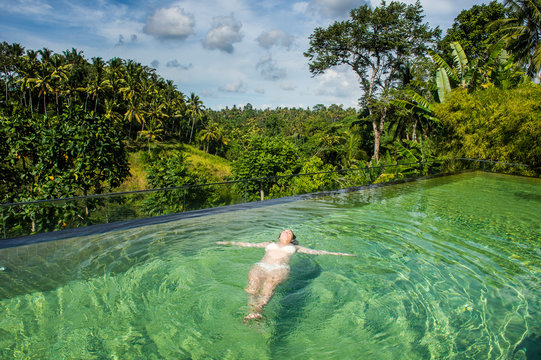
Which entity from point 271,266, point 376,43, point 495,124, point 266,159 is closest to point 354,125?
point 376,43

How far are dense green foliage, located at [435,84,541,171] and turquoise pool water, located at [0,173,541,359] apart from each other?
10.1 metres

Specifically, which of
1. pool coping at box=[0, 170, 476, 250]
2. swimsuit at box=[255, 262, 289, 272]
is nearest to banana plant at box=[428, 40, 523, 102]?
pool coping at box=[0, 170, 476, 250]

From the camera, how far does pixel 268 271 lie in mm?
4352

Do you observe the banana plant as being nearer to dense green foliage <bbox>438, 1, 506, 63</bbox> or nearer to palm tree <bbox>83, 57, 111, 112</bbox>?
dense green foliage <bbox>438, 1, 506, 63</bbox>

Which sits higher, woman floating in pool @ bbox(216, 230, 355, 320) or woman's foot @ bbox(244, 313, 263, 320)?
woman floating in pool @ bbox(216, 230, 355, 320)

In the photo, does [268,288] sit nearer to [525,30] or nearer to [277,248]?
[277,248]

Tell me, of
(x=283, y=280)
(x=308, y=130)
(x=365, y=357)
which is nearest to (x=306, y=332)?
(x=365, y=357)

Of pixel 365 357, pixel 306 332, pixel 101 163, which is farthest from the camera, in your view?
pixel 101 163

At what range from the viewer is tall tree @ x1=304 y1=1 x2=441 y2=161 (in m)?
24.8

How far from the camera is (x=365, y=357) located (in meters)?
2.88

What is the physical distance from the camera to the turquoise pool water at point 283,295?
2996mm

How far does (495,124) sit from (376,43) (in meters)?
12.9

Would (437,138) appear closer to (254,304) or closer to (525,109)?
(525,109)

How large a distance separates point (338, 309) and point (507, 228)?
17.8ft
